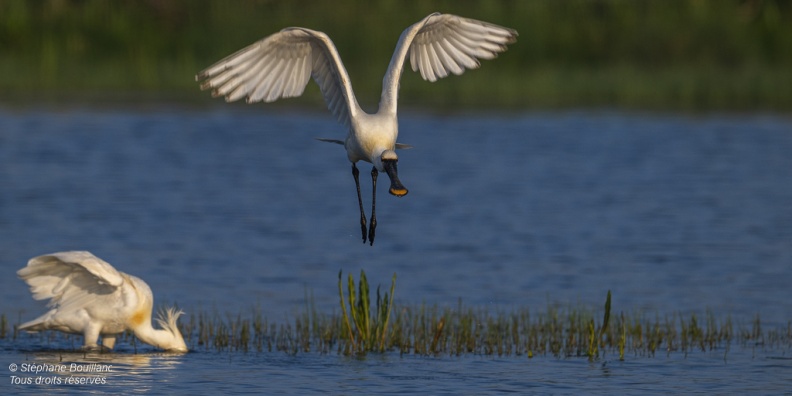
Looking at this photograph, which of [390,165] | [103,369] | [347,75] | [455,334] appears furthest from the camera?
[455,334]

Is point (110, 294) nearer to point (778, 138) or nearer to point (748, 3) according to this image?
point (778, 138)

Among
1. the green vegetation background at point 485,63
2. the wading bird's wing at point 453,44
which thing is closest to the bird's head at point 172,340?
the wading bird's wing at point 453,44

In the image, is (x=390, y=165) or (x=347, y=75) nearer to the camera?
(x=390, y=165)

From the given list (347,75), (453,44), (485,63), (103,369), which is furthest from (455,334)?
(485,63)

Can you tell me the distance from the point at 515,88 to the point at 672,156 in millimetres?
4561

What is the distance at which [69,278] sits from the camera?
42.1 ft

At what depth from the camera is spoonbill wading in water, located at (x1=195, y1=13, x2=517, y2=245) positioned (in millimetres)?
11055

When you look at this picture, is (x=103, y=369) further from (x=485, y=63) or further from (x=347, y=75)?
(x=485, y=63)

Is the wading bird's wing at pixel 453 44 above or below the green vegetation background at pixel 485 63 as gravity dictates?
below

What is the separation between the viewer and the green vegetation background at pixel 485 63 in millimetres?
30609

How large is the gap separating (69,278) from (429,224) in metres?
8.13

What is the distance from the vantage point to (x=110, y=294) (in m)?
12.9

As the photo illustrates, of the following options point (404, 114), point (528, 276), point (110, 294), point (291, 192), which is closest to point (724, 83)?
point (404, 114)

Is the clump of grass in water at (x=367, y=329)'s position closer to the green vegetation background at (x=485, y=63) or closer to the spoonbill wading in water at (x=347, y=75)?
the spoonbill wading in water at (x=347, y=75)
